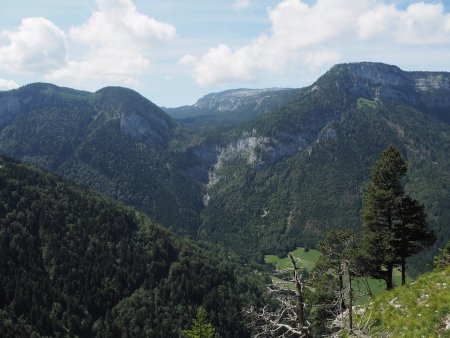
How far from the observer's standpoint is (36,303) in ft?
511

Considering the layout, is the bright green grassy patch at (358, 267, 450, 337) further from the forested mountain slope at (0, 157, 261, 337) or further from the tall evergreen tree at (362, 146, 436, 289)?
the forested mountain slope at (0, 157, 261, 337)

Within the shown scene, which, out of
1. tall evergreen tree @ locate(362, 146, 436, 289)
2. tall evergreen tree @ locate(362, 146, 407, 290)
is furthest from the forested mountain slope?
tall evergreen tree @ locate(362, 146, 436, 289)

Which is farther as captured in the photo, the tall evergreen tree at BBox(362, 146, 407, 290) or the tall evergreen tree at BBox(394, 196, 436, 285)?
the tall evergreen tree at BBox(394, 196, 436, 285)

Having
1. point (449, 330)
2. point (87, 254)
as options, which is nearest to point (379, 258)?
point (449, 330)

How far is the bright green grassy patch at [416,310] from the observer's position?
2581 cm

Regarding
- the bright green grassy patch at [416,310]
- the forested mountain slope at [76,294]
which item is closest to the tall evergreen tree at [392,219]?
the bright green grassy patch at [416,310]

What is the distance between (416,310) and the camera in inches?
1115

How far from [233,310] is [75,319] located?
225ft

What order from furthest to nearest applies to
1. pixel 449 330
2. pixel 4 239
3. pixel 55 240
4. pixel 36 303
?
pixel 55 240 → pixel 4 239 → pixel 36 303 → pixel 449 330

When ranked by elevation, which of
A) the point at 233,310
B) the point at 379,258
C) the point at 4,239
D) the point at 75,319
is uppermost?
the point at 379,258

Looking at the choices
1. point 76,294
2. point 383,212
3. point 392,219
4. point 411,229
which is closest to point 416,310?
point 383,212

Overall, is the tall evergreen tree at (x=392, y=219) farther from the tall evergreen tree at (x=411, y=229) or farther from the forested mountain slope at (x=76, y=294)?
the forested mountain slope at (x=76, y=294)

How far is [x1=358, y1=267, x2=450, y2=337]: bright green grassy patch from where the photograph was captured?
2581 centimetres

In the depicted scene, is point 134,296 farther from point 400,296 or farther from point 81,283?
point 400,296
